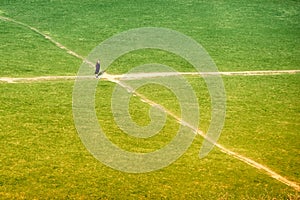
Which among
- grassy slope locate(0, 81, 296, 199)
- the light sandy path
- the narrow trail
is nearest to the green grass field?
grassy slope locate(0, 81, 296, 199)

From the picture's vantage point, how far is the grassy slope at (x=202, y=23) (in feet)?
146

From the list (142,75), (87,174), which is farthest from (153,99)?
(87,174)

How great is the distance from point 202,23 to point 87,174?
35650 mm

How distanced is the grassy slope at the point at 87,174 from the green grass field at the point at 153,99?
0.18 ft

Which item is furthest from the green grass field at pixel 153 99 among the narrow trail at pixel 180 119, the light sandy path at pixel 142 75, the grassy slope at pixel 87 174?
the light sandy path at pixel 142 75

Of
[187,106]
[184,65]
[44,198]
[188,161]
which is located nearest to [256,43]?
[184,65]

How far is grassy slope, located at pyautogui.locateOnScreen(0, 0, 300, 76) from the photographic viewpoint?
146 feet

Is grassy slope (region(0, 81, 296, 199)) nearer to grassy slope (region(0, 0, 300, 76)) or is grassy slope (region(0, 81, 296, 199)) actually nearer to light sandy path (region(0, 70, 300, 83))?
light sandy path (region(0, 70, 300, 83))

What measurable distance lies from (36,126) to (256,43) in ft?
101

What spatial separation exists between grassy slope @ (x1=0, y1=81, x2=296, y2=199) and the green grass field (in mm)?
54

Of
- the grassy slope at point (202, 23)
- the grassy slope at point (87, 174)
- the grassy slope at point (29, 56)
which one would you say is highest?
the grassy slope at point (202, 23)

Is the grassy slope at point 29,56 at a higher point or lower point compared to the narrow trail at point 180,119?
higher

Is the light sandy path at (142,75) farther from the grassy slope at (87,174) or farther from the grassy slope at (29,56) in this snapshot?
the grassy slope at (87,174)

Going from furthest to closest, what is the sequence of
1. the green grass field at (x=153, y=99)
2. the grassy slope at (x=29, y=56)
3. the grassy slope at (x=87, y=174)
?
1. the grassy slope at (x=29, y=56)
2. the green grass field at (x=153, y=99)
3. the grassy slope at (x=87, y=174)
